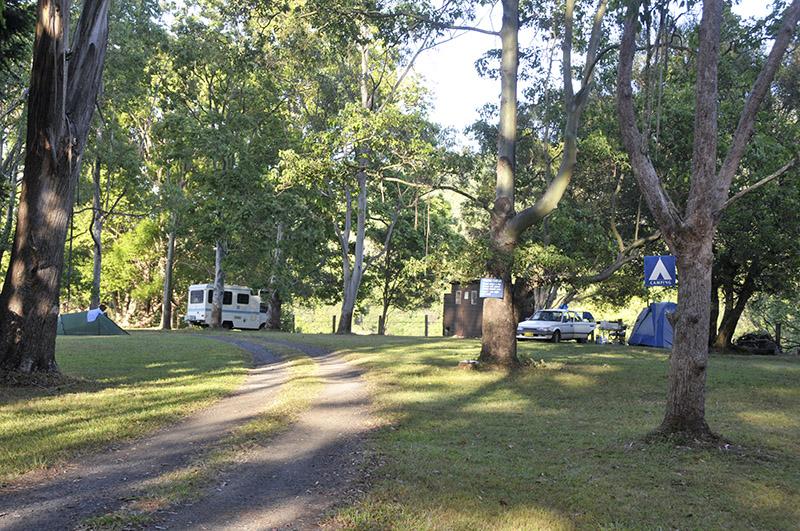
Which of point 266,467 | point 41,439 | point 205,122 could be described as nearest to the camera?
point 266,467

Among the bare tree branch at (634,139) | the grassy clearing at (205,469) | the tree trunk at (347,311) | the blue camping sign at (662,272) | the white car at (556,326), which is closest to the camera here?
the grassy clearing at (205,469)

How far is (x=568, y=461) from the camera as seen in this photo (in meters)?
7.05

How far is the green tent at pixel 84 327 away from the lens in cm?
3000

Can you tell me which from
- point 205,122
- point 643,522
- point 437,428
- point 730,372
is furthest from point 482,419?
point 205,122

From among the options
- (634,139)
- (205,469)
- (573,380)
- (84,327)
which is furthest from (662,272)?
(84,327)

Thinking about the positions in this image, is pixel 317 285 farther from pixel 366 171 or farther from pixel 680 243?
pixel 680 243

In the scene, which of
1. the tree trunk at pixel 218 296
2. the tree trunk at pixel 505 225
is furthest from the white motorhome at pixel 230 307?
the tree trunk at pixel 505 225

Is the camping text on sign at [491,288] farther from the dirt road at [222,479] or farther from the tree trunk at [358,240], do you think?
the tree trunk at [358,240]

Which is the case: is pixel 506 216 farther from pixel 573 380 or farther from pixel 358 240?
pixel 358 240

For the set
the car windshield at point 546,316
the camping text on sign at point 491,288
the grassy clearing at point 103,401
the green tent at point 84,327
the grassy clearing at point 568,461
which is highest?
the camping text on sign at point 491,288

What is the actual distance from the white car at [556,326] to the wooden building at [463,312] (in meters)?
A: 5.13

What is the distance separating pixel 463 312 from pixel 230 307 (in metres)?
13.6

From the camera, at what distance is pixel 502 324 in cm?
1577

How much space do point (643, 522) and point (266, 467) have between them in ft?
10.7
